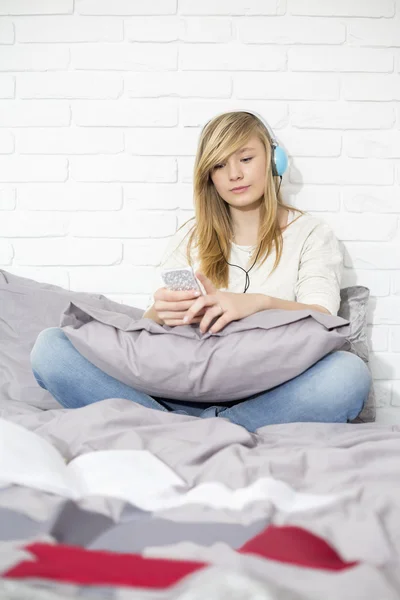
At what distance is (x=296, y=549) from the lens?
0.62 m

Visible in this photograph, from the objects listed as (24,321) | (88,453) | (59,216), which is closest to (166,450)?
(88,453)

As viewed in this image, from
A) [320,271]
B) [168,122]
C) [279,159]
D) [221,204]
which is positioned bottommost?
[320,271]

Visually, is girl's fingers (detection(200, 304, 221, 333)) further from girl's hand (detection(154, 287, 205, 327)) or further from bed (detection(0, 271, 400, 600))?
bed (detection(0, 271, 400, 600))

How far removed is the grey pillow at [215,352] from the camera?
1.27 m

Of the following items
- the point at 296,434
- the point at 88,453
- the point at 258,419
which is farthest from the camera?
the point at 258,419

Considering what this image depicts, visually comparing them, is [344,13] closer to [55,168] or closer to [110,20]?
[110,20]

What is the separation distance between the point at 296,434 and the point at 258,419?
164mm

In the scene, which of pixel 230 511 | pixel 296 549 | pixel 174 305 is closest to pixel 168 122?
pixel 174 305

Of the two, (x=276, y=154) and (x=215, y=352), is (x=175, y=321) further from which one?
(x=276, y=154)

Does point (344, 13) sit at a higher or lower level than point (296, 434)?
higher

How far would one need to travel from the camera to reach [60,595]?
52cm

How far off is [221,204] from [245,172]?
146 millimetres

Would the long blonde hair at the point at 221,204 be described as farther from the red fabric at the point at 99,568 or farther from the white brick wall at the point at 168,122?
the red fabric at the point at 99,568

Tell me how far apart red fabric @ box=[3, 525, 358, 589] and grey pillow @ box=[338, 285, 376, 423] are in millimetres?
1013
